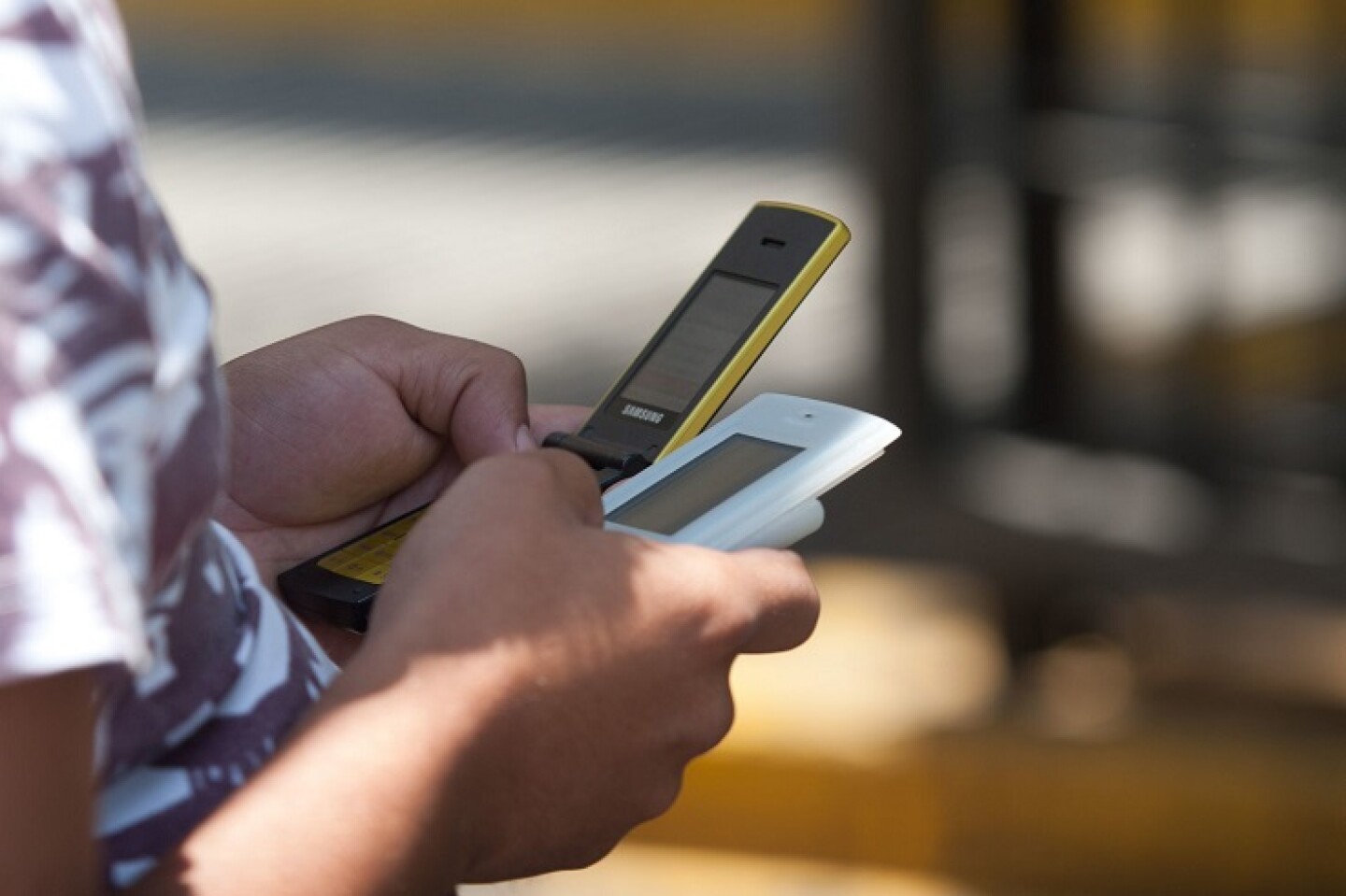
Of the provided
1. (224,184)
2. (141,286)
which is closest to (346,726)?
(141,286)

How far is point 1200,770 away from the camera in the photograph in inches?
86.2

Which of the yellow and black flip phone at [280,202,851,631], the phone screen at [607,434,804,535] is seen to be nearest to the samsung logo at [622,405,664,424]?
the yellow and black flip phone at [280,202,851,631]

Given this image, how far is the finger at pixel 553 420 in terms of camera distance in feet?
4.31

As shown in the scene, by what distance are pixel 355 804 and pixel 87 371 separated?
8.7 inches

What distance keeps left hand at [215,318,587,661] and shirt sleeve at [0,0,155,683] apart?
0.57 metres

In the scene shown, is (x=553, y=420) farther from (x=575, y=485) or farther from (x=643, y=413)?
(x=575, y=485)

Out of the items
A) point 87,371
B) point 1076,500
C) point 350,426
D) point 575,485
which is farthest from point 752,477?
point 1076,500

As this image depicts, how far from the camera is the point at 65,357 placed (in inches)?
23.3

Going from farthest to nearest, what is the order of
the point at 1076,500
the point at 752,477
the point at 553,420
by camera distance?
the point at 1076,500
the point at 553,420
the point at 752,477

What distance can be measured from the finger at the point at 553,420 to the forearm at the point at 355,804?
526 millimetres

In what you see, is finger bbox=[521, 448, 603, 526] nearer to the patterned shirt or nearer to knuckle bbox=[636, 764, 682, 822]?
knuckle bbox=[636, 764, 682, 822]

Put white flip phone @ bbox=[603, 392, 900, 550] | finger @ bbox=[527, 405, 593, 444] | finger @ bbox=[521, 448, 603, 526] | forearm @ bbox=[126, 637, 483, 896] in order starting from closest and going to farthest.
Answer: forearm @ bbox=[126, 637, 483, 896] < finger @ bbox=[521, 448, 603, 526] < white flip phone @ bbox=[603, 392, 900, 550] < finger @ bbox=[527, 405, 593, 444]

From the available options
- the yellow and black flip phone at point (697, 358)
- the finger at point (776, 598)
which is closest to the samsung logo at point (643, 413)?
the yellow and black flip phone at point (697, 358)

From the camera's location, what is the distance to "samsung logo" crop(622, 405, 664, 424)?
123 centimetres
